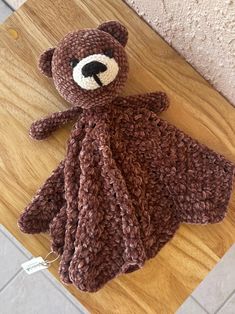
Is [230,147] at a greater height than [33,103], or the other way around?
[33,103]

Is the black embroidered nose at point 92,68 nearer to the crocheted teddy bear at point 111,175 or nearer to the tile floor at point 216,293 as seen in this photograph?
the crocheted teddy bear at point 111,175

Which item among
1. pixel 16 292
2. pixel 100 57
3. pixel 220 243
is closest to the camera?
pixel 100 57

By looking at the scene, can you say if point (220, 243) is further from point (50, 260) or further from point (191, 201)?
point (50, 260)

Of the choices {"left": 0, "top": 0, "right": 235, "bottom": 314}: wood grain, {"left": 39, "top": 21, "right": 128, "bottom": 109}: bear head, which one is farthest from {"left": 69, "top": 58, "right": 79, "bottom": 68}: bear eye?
{"left": 0, "top": 0, "right": 235, "bottom": 314}: wood grain

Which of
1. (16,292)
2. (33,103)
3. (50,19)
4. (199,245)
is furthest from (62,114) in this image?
(16,292)

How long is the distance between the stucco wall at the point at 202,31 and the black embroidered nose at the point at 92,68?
0.18 m

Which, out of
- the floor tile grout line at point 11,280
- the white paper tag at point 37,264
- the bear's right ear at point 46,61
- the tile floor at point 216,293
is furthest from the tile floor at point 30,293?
the bear's right ear at point 46,61

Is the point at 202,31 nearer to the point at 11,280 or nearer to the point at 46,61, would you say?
the point at 46,61

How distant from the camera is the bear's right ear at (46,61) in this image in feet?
2.35

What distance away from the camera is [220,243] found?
2.49 feet

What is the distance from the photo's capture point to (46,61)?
2.36ft

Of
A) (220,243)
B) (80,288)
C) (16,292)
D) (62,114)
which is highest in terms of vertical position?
(62,114)

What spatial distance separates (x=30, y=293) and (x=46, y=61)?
0.74 metres

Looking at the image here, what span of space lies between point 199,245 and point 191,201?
0.26 ft
